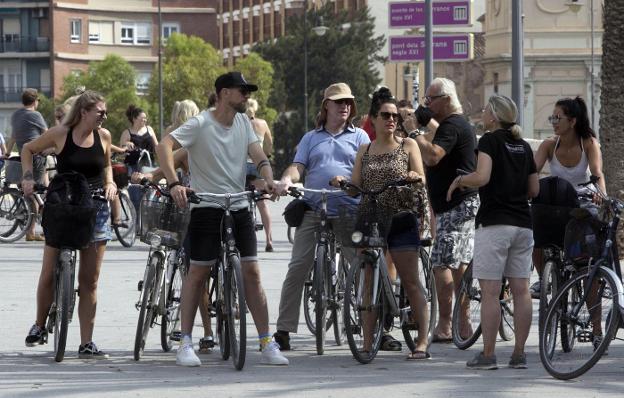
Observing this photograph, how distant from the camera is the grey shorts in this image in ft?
42.8

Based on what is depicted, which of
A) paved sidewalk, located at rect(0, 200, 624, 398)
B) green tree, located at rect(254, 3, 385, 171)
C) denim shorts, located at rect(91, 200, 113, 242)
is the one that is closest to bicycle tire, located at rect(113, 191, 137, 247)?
paved sidewalk, located at rect(0, 200, 624, 398)

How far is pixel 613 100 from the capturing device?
22391mm

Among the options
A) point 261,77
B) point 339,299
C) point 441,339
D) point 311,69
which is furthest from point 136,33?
point 339,299

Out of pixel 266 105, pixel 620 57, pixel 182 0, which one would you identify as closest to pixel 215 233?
pixel 620 57

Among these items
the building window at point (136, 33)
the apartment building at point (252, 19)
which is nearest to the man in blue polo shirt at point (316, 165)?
the apartment building at point (252, 19)

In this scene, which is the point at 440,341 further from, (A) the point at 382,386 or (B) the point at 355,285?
(A) the point at 382,386

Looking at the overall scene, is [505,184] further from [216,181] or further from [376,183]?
[216,181]

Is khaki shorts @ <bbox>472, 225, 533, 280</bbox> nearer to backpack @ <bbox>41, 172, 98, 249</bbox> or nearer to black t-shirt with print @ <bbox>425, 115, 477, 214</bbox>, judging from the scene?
black t-shirt with print @ <bbox>425, 115, 477, 214</bbox>

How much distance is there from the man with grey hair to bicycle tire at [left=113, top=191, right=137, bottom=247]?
11.4m

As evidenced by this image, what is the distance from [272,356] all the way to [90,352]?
1249 mm

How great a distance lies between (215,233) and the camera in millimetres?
11773

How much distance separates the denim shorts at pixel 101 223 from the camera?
12.3 m

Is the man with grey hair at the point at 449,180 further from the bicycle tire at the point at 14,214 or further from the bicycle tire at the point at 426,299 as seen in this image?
the bicycle tire at the point at 14,214

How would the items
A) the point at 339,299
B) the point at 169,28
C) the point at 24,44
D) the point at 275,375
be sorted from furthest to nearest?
the point at 24,44 < the point at 169,28 < the point at 339,299 < the point at 275,375
